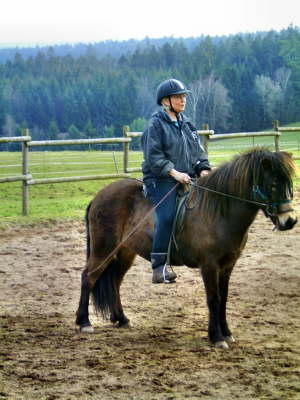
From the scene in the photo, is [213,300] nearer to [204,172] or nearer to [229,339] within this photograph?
[229,339]

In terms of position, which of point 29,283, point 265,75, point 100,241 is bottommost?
point 29,283

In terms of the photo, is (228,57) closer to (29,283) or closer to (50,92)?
(50,92)

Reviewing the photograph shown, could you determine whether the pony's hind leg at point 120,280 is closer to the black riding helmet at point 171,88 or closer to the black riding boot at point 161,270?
the black riding boot at point 161,270

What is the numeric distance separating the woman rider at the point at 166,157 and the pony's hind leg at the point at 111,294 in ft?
2.12

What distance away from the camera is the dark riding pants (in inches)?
229

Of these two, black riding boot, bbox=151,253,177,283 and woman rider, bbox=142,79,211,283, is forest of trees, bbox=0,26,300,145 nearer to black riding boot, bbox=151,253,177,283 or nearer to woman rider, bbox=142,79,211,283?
woman rider, bbox=142,79,211,283

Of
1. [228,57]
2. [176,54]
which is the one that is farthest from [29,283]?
[176,54]

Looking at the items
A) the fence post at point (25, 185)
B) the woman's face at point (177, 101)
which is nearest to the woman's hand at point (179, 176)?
the woman's face at point (177, 101)

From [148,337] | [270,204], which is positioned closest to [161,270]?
[148,337]

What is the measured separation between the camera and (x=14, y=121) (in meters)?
76.6

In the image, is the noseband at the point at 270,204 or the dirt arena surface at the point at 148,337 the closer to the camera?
the dirt arena surface at the point at 148,337

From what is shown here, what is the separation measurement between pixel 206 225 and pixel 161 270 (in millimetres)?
562

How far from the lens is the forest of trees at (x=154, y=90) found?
65250mm

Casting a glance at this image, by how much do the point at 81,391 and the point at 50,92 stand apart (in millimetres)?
78751
